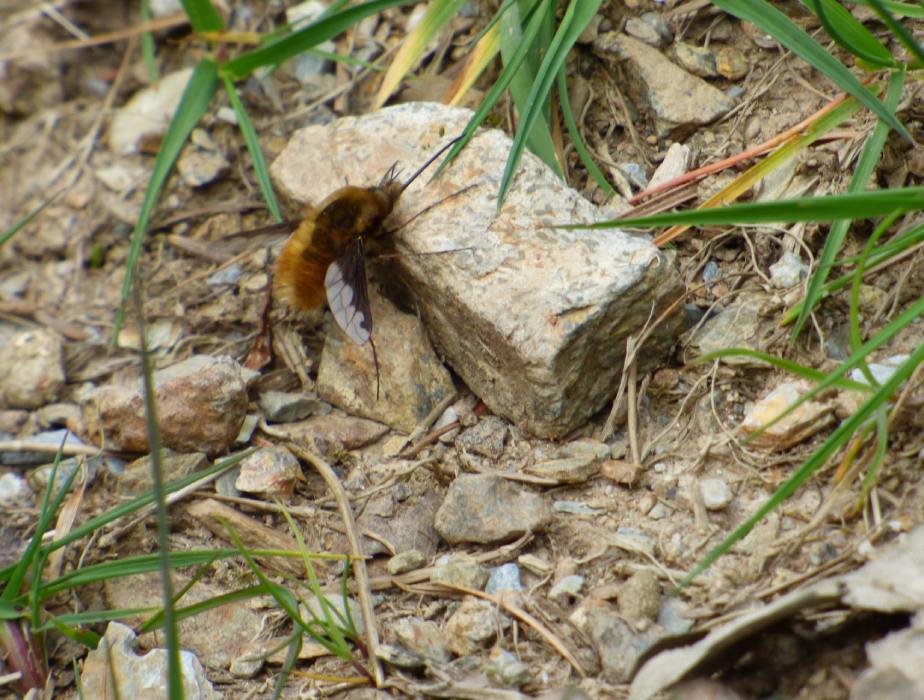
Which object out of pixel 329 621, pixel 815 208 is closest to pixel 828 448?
pixel 815 208

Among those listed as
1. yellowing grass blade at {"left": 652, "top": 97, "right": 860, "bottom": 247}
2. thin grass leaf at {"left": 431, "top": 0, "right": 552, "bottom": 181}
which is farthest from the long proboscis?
yellowing grass blade at {"left": 652, "top": 97, "right": 860, "bottom": 247}

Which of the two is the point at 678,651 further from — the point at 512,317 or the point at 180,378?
the point at 180,378

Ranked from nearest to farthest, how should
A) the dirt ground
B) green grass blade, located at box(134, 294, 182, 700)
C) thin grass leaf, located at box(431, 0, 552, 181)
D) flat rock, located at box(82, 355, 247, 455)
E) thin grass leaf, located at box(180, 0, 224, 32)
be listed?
green grass blade, located at box(134, 294, 182, 700)
the dirt ground
thin grass leaf, located at box(431, 0, 552, 181)
flat rock, located at box(82, 355, 247, 455)
thin grass leaf, located at box(180, 0, 224, 32)

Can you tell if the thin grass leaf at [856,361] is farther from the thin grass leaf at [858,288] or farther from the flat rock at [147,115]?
the flat rock at [147,115]

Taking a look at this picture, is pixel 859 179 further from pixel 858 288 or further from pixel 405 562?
pixel 405 562

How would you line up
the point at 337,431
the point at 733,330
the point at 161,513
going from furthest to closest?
1. the point at 337,431
2. the point at 733,330
3. the point at 161,513

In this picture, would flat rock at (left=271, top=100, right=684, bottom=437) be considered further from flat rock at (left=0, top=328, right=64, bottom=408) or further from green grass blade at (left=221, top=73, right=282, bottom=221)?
flat rock at (left=0, top=328, right=64, bottom=408)
